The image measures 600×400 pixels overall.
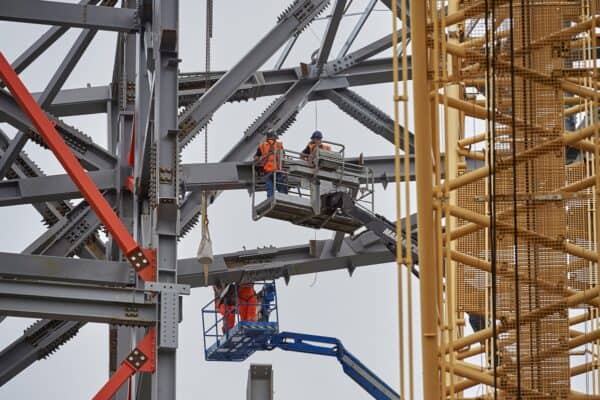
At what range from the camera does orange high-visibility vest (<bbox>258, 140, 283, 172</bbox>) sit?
40.6 m

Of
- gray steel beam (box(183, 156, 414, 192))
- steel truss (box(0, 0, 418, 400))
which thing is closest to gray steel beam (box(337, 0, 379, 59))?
steel truss (box(0, 0, 418, 400))

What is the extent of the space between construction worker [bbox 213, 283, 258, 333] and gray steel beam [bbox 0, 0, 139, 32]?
10.6 meters

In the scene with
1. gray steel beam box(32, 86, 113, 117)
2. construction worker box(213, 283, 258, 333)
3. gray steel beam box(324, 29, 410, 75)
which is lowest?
construction worker box(213, 283, 258, 333)

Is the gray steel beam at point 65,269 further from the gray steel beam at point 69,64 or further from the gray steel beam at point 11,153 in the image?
the gray steel beam at point 69,64

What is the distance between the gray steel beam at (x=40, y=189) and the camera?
39312 mm

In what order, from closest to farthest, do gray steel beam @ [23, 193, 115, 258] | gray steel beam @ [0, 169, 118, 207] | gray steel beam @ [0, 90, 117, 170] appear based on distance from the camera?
gray steel beam @ [0, 169, 118, 207]
gray steel beam @ [0, 90, 117, 170]
gray steel beam @ [23, 193, 115, 258]

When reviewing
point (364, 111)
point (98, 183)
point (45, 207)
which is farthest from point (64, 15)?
point (364, 111)

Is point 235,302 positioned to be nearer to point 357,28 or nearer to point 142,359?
point 357,28

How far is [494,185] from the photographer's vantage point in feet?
69.7

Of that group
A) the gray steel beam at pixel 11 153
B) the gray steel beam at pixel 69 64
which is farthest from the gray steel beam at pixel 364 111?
the gray steel beam at pixel 11 153

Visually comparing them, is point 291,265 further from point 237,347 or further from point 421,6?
point 421,6

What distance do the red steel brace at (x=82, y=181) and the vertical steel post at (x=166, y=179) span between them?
360 millimetres

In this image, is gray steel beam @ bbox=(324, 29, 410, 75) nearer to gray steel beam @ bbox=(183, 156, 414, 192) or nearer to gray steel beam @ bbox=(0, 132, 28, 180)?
gray steel beam @ bbox=(183, 156, 414, 192)

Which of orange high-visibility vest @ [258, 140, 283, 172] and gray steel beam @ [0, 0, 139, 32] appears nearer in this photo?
gray steel beam @ [0, 0, 139, 32]
